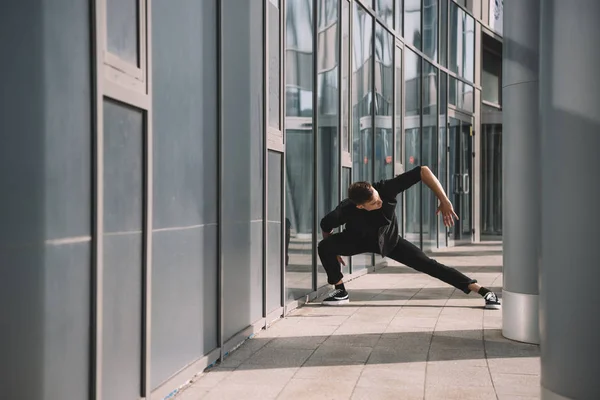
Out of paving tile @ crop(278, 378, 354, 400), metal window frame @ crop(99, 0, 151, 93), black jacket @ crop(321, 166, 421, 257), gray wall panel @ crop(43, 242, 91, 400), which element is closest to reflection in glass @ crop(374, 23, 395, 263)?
black jacket @ crop(321, 166, 421, 257)

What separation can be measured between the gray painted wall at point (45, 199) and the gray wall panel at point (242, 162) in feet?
7.40

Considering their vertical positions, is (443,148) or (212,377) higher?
(443,148)

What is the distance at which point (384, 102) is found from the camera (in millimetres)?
12438

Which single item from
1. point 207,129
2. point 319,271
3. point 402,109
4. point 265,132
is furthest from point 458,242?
point 207,129

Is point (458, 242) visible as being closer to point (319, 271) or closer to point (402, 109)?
point (402, 109)

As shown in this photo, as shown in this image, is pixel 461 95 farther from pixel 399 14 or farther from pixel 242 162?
pixel 242 162

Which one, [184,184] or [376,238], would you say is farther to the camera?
[376,238]

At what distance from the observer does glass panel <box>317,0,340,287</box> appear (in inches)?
350

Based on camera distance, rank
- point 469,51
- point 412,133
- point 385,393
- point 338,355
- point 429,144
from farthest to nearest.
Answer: point 469,51 → point 429,144 → point 412,133 → point 338,355 → point 385,393

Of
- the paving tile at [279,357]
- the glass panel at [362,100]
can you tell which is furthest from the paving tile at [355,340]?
the glass panel at [362,100]

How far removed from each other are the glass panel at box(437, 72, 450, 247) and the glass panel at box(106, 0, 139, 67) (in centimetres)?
1362

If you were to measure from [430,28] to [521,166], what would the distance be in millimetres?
10872

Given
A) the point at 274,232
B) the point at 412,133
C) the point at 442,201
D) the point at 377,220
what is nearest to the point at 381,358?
the point at 442,201

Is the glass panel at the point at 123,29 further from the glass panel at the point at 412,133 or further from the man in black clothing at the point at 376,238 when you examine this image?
the glass panel at the point at 412,133
